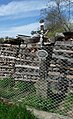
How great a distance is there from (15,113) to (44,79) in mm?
2034

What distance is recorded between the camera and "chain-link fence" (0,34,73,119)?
330 inches

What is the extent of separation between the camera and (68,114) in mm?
7566

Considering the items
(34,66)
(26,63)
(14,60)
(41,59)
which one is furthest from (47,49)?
(14,60)

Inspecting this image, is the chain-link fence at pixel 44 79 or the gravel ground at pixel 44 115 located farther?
the chain-link fence at pixel 44 79

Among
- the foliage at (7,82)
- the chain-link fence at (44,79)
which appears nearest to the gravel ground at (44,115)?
the chain-link fence at (44,79)

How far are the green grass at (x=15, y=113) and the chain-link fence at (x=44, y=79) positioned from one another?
2.06ft

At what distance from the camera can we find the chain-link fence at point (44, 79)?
8375mm

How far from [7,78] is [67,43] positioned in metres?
2.70

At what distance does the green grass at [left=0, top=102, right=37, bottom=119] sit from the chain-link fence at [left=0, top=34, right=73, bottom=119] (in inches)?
24.7

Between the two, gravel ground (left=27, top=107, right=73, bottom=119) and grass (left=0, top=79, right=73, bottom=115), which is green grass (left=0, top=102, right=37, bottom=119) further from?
grass (left=0, top=79, right=73, bottom=115)

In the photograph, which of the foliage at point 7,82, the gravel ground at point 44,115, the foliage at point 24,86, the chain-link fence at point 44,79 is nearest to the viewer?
the gravel ground at point 44,115

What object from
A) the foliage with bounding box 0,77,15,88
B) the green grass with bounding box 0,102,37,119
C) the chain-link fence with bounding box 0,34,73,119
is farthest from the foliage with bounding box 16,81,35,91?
the green grass with bounding box 0,102,37,119

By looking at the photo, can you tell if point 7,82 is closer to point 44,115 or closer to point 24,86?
point 24,86

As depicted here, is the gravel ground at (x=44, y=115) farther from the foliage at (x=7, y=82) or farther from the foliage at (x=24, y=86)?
the foliage at (x=7, y=82)
